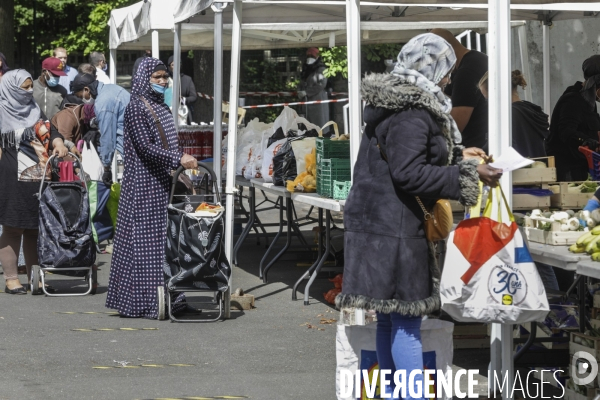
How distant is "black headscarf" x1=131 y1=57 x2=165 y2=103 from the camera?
820 centimetres

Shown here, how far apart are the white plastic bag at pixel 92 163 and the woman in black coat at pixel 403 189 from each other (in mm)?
8410

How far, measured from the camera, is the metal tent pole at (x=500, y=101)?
5555mm

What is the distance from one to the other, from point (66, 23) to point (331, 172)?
2309 centimetres

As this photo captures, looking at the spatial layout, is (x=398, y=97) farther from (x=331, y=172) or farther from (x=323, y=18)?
(x=323, y=18)

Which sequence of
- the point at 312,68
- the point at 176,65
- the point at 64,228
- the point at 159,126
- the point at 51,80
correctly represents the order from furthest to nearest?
the point at 312,68
the point at 51,80
the point at 176,65
the point at 64,228
the point at 159,126

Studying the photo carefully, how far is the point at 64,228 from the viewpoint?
9195 mm

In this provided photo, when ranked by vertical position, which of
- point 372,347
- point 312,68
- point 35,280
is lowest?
point 372,347

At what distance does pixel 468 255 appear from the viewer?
478cm

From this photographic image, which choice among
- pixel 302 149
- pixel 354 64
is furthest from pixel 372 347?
pixel 302 149

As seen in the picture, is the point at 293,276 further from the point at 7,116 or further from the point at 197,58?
the point at 197,58

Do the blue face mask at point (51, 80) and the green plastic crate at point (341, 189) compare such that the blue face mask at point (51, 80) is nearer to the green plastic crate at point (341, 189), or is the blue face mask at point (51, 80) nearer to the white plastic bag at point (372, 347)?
the green plastic crate at point (341, 189)

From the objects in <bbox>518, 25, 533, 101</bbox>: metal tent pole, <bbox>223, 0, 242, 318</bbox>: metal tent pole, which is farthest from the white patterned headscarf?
<bbox>518, 25, 533, 101</bbox>: metal tent pole

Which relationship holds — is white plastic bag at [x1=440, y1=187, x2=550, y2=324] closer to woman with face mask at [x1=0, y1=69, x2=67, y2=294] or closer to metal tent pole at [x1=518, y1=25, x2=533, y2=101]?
woman with face mask at [x1=0, y1=69, x2=67, y2=294]

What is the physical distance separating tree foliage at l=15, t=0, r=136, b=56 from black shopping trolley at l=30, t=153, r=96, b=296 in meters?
15.5
